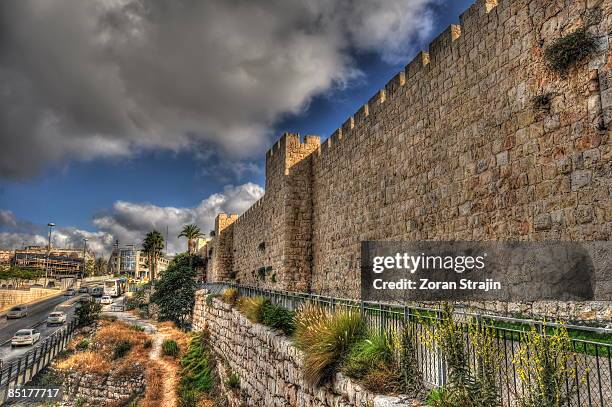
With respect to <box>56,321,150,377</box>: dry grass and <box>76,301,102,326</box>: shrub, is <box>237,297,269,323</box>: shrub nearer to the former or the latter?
<box>56,321,150,377</box>: dry grass

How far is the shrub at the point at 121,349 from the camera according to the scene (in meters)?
24.5

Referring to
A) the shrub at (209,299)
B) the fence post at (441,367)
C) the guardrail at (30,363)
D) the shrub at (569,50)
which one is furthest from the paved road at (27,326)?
the shrub at (569,50)

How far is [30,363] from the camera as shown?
20953 millimetres

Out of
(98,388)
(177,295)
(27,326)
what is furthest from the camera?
(27,326)

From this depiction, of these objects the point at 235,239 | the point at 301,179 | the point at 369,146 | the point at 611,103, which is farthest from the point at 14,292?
the point at 611,103

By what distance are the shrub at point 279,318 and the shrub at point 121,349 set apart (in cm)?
1736

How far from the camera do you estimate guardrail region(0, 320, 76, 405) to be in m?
18.2

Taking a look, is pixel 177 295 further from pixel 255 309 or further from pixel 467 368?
pixel 467 368

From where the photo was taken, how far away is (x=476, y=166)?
883 centimetres

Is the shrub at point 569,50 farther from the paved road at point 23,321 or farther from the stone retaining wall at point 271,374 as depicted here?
the paved road at point 23,321

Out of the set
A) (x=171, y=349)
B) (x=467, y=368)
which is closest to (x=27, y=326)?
(x=171, y=349)

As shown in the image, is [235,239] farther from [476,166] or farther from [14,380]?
[476,166]

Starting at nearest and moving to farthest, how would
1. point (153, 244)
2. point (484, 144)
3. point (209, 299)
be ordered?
A: point (484, 144) < point (209, 299) < point (153, 244)

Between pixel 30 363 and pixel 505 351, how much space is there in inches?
928
